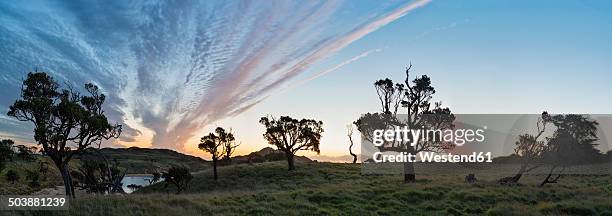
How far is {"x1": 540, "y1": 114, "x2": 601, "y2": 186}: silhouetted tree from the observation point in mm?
45594

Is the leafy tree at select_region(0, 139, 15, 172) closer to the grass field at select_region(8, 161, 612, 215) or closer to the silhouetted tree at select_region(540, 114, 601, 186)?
the grass field at select_region(8, 161, 612, 215)

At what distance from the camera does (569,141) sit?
→ 1822 inches

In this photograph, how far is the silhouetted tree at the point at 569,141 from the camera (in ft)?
Answer: 150

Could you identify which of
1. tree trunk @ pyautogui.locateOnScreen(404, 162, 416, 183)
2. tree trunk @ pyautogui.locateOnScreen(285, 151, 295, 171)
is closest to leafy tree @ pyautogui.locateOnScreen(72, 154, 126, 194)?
tree trunk @ pyautogui.locateOnScreen(285, 151, 295, 171)

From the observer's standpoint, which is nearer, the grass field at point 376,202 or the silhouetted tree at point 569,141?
the grass field at point 376,202

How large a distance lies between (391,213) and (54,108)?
24.0m

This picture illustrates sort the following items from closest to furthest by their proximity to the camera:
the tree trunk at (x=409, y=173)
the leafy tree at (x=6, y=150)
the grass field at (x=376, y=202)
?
the grass field at (x=376, y=202)
the leafy tree at (x=6, y=150)
the tree trunk at (x=409, y=173)

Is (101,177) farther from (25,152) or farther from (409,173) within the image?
(409,173)

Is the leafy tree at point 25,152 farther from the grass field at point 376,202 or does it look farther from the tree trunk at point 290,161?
the tree trunk at point 290,161

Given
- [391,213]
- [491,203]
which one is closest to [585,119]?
[491,203]

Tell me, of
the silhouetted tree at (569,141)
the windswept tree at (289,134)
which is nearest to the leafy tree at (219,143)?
the windswept tree at (289,134)

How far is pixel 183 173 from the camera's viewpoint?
170 feet

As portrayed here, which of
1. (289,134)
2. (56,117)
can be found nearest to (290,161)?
(289,134)

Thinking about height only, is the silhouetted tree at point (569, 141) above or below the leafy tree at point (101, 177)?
above
